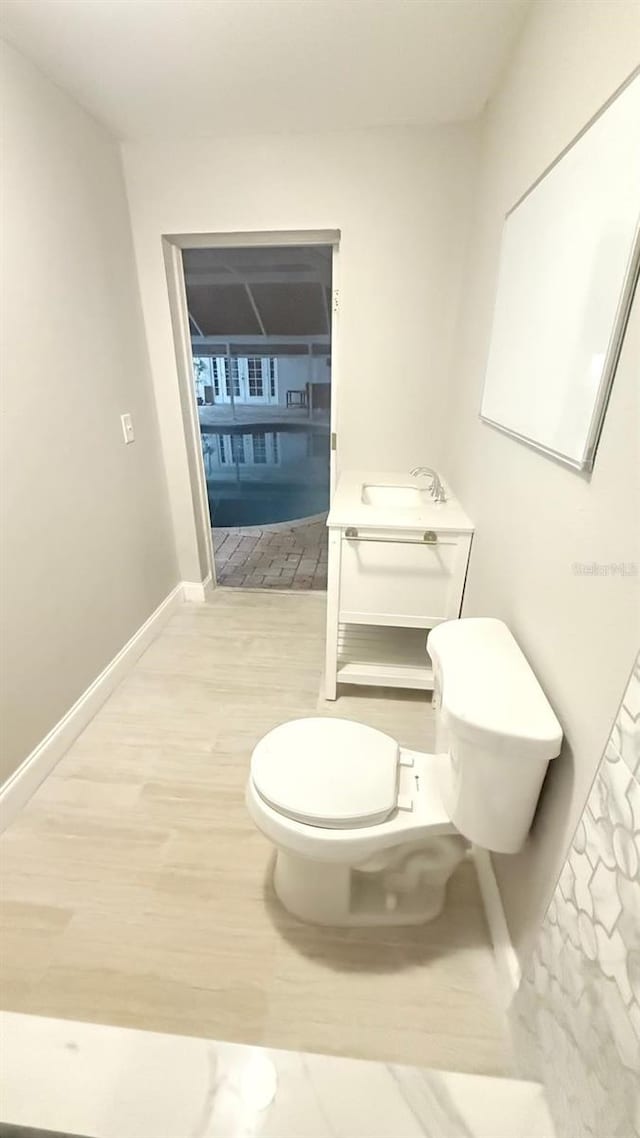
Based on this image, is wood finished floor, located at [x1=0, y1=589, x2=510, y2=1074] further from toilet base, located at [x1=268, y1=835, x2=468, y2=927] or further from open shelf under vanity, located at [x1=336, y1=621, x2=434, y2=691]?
open shelf under vanity, located at [x1=336, y1=621, x2=434, y2=691]

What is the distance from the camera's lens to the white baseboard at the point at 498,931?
1013 mm

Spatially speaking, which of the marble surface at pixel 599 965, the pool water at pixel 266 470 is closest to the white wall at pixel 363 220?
the marble surface at pixel 599 965

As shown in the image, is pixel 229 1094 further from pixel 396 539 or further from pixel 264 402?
pixel 264 402

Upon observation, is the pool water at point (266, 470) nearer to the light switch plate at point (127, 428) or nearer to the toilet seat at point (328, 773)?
the light switch plate at point (127, 428)

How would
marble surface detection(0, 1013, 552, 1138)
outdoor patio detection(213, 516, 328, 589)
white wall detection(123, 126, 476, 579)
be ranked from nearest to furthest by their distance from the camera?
marble surface detection(0, 1013, 552, 1138) < white wall detection(123, 126, 476, 579) < outdoor patio detection(213, 516, 328, 589)

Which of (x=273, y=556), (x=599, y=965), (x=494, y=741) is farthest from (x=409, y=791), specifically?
(x=273, y=556)

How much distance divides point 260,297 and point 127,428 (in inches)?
134

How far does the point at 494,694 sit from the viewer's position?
93 centimetres

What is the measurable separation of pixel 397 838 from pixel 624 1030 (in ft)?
1.52

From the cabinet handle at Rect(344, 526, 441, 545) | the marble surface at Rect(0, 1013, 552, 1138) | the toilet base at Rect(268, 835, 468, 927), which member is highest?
the cabinet handle at Rect(344, 526, 441, 545)

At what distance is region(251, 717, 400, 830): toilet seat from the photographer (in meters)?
1.00

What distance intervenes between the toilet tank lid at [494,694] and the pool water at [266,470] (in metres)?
4.72

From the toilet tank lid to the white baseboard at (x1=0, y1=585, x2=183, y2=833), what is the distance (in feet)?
4.42

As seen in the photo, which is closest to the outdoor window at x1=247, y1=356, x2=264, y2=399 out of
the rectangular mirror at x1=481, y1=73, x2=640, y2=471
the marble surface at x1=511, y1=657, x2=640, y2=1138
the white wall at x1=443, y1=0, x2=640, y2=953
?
the white wall at x1=443, y1=0, x2=640, y2=953
